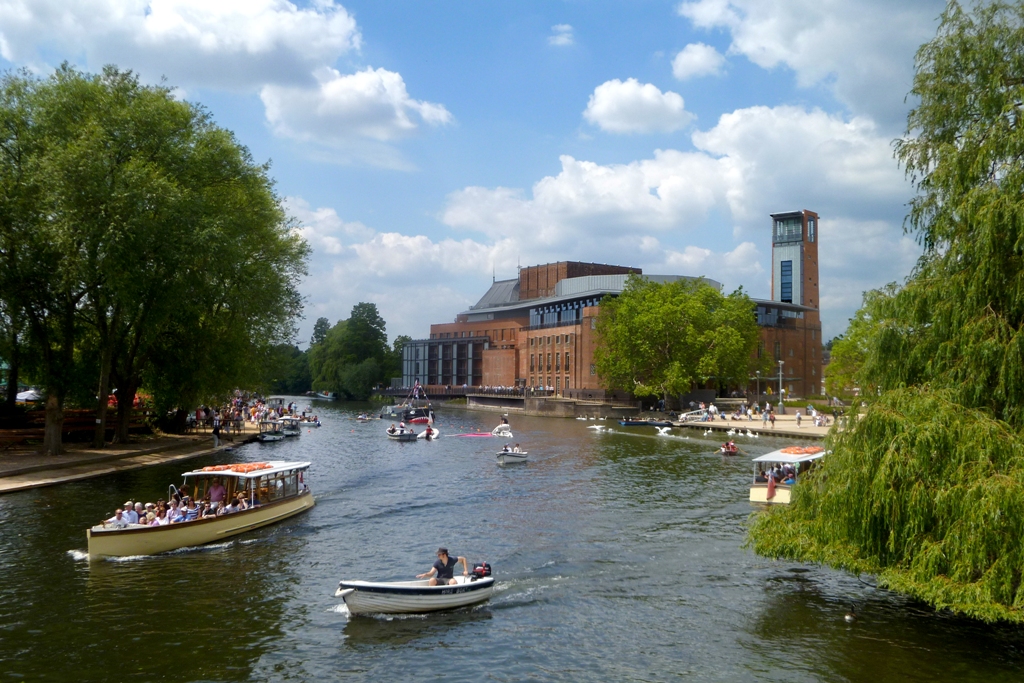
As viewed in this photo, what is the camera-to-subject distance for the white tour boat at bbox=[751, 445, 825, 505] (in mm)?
36656

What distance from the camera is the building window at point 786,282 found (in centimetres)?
A: 15312

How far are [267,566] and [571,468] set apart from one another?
28.8 meters

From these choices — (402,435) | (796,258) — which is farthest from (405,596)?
(796,258)

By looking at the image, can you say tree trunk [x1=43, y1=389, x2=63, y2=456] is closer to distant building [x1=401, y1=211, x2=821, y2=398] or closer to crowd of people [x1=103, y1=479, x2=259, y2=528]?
crowd of people [x1=103, y1=479, x2=259, y2=528]

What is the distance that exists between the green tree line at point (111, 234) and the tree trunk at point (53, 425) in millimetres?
80

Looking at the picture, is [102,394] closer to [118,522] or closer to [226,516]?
[226,516]

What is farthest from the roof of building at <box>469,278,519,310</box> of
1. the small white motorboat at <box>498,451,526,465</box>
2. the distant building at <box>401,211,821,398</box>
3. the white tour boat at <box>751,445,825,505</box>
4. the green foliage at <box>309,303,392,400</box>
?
the white tour boat at <box>751,445,825,505</box>

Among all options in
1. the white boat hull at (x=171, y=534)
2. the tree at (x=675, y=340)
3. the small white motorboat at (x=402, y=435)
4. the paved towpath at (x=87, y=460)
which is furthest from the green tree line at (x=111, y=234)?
the tree at (x=675, y=340)

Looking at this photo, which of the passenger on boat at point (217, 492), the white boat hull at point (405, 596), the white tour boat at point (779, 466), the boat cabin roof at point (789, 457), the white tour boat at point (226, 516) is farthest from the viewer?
the boat cabin roof at point (789, 457)

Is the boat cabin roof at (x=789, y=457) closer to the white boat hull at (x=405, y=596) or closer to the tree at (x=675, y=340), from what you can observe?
the white boat hull at (x=405, y=596)

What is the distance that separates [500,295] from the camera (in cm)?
19000

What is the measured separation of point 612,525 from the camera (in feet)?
109

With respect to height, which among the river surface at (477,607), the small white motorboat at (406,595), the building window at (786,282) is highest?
the building window at (786,282)

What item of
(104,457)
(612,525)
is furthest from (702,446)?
(104,457)
